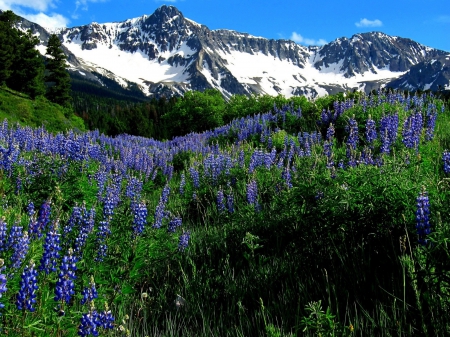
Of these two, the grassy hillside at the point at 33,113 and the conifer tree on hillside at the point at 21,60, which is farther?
the conifer tree on hillside at the point at 21,60

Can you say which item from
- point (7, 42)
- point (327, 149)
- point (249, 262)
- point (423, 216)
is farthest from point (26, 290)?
point (7, 42)

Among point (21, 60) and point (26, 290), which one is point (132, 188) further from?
point (21, 60)

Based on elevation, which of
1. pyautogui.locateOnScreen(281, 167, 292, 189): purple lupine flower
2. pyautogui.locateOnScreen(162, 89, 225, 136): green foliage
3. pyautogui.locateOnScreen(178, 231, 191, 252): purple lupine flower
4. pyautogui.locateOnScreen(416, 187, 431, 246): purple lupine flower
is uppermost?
pyautogui.locateOnScreen(162, 89, 225, 136): green foliage

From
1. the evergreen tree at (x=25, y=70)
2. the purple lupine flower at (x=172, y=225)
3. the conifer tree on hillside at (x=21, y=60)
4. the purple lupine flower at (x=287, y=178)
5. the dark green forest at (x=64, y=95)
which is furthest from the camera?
the evergreen tree at (x=25, y=70)

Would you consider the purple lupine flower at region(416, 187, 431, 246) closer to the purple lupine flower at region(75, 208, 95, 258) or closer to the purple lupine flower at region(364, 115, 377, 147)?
the purple lupine flower at region(75, 208, 95, 258)

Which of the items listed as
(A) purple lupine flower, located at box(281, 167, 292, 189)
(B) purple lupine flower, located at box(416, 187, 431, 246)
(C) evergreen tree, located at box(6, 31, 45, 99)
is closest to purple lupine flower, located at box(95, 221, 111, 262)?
(B) purple lupine flower, located at box(416, 187, 431, 246)

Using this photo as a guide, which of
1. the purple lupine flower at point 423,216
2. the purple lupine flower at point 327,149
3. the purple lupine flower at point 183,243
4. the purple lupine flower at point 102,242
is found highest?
the purple lupine flower at point 327,149

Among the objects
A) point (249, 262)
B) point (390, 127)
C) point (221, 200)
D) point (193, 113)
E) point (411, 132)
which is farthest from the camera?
point (193, 113)

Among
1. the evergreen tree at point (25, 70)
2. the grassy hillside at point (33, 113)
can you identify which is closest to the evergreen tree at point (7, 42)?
the evergreen tree at point (25, 70)

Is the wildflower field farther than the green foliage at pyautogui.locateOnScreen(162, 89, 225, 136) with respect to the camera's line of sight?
No

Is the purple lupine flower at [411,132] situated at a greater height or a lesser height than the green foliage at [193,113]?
lesser

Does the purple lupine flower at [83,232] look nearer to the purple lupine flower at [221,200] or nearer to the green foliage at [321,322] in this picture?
the green foliage at [321,322]

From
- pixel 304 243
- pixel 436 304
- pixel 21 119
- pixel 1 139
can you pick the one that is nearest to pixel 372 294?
pixel 436 304

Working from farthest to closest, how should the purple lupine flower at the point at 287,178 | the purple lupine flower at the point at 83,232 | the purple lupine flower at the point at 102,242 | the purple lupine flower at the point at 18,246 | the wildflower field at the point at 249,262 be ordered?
the purple lupine flower at the point at 287,178 < the purple lupine flower at the point at 102,242 < the purple lupine flower at the point at 83,232 < the purple lupine flower at the point at 18,246 < the wildflower field at the point at 249,262
